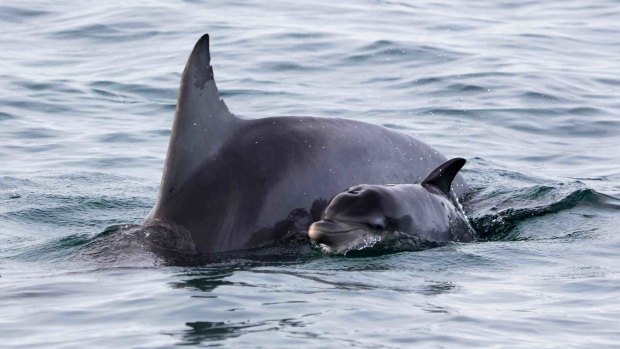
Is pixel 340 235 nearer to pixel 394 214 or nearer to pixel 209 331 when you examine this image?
pixel 394 214

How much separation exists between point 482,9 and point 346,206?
774 inches

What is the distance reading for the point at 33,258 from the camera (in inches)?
422

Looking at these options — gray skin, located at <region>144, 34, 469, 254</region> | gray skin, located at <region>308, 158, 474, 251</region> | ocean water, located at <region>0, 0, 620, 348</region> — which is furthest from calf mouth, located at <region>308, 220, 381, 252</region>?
gray skin, located at <region>144, 34, 469, 254</region>

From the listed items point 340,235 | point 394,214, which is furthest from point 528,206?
point 340,235

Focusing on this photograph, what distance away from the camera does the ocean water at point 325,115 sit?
345 inches

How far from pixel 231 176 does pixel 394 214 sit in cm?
128

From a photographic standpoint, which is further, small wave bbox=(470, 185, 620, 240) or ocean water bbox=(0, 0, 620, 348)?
small wave bbox=(470, 185, 620, 240)

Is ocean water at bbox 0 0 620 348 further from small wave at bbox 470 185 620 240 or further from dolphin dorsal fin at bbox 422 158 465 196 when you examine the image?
dolphin dorsal fin at bbox 422 158 465 196

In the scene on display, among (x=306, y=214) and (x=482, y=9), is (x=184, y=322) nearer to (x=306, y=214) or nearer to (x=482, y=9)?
(x=306, y=214)

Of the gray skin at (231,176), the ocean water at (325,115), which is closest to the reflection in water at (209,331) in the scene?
the ocean water at (325,115)

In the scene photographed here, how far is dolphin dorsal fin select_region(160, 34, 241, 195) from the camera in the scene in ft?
32.8

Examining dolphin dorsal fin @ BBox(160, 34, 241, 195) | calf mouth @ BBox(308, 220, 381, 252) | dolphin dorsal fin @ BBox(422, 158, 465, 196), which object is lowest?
calf mouth @ BBox(308, 220, 381, 252)

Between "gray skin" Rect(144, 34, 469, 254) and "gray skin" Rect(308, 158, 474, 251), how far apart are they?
37 centimetres

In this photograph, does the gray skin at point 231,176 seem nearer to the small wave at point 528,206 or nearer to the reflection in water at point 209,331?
the reflection in water at point 209,331
